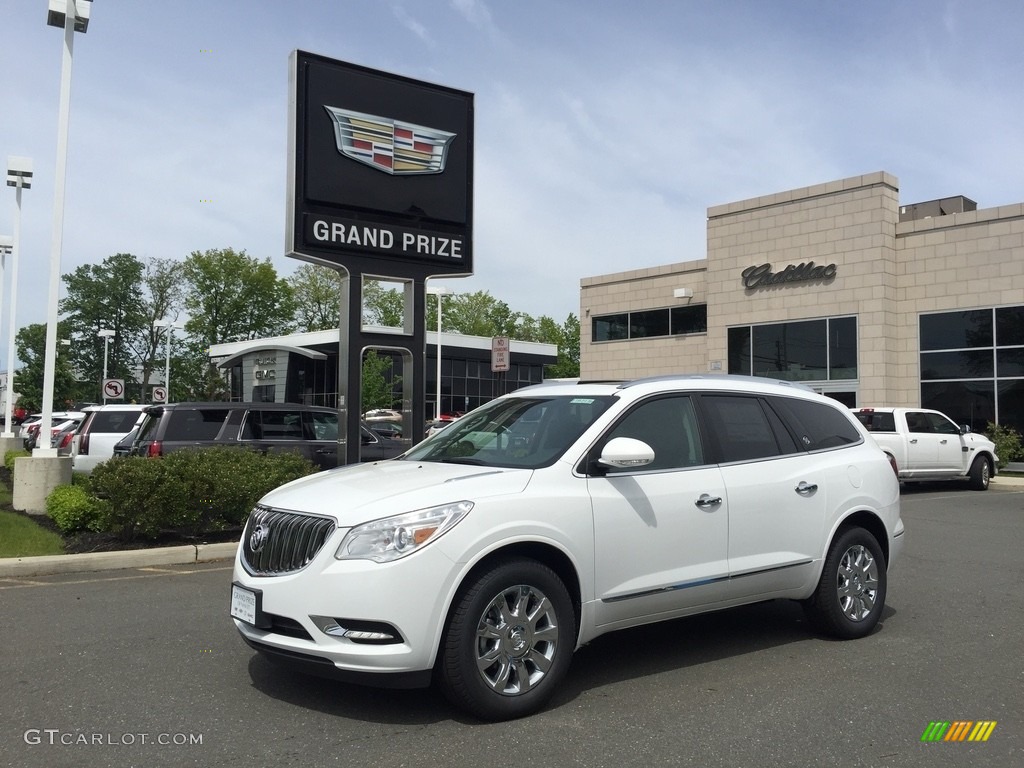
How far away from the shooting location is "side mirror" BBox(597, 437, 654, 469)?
4.83 metres

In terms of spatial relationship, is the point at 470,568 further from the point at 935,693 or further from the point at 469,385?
the point at 469,385

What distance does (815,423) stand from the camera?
21.1 ft

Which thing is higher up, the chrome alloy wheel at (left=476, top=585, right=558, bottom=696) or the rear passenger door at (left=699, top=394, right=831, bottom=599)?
the rear passenger door at (left=699, top=394, right=831, bottom=599)

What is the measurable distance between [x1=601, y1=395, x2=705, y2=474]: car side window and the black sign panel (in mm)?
7810

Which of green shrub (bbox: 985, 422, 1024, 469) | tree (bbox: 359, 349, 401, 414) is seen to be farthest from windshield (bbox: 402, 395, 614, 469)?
tree (bbox: 359, 349, 401, 414)

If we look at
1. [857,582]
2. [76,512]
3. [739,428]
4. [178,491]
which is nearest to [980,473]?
[857,582]

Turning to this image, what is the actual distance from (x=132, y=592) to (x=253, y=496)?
2485 millimetres

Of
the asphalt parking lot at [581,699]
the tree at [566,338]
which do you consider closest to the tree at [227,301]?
the tree at [566,338]

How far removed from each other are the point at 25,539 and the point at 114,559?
62.2 inches

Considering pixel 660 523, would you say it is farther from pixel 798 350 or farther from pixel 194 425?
pixel 798 350

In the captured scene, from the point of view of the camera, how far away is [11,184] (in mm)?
24469

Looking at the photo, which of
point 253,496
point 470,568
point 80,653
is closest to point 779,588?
point 470,568

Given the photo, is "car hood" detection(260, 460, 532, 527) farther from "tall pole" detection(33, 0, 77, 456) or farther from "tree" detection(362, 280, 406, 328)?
"tree" detection(362, 280, 406, 328)

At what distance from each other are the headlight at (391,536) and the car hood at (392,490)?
45 mm
